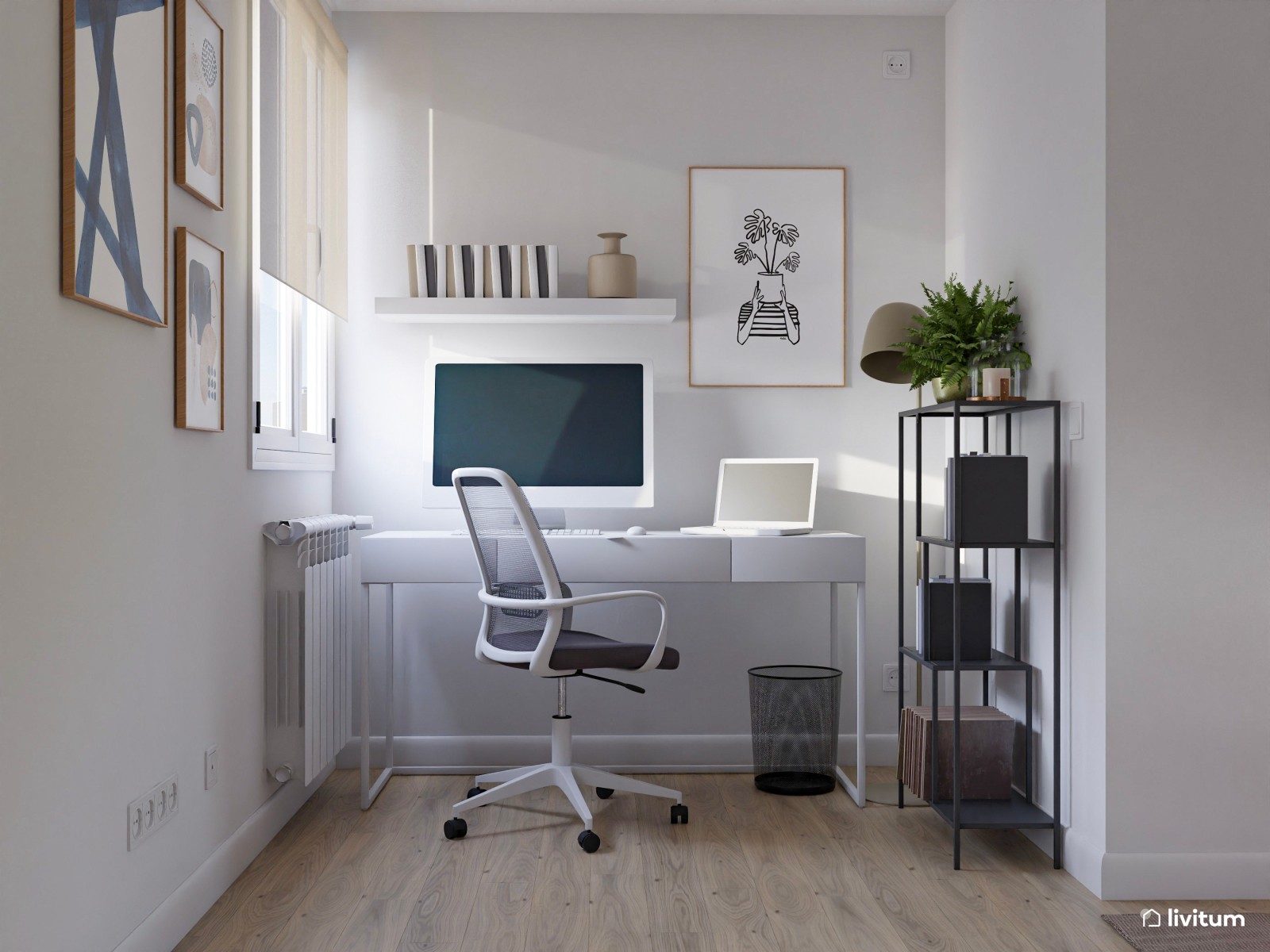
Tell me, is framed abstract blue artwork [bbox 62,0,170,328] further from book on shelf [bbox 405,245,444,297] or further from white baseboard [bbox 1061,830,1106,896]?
white baseboard [bbox 1061,830,1106,896]

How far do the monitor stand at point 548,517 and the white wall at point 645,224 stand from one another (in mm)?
218

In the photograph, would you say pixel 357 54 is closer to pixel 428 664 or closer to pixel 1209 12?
pixel 428 664

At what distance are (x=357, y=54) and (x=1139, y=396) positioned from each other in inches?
109

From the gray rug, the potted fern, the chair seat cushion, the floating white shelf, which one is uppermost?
the floating white shelf

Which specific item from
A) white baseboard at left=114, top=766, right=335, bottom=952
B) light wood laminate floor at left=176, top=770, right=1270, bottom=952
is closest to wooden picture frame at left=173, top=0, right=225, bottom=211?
white baseboard at left=114, top=766, right=335, bottom=952

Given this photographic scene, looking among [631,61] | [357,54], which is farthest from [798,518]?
[357,54]

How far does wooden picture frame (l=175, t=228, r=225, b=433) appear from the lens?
212 centimetres

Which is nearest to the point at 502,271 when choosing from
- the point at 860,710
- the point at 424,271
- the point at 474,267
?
the point at 474,267

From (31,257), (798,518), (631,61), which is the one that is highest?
(631,61)

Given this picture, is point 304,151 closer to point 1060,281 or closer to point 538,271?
point 538,271

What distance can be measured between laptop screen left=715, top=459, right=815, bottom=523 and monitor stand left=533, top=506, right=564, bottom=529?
0.53 meters

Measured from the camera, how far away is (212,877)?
2.30m

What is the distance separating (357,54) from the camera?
347 centimetres

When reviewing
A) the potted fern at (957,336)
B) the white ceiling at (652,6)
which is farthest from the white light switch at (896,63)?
the potted fern at (957,336)
